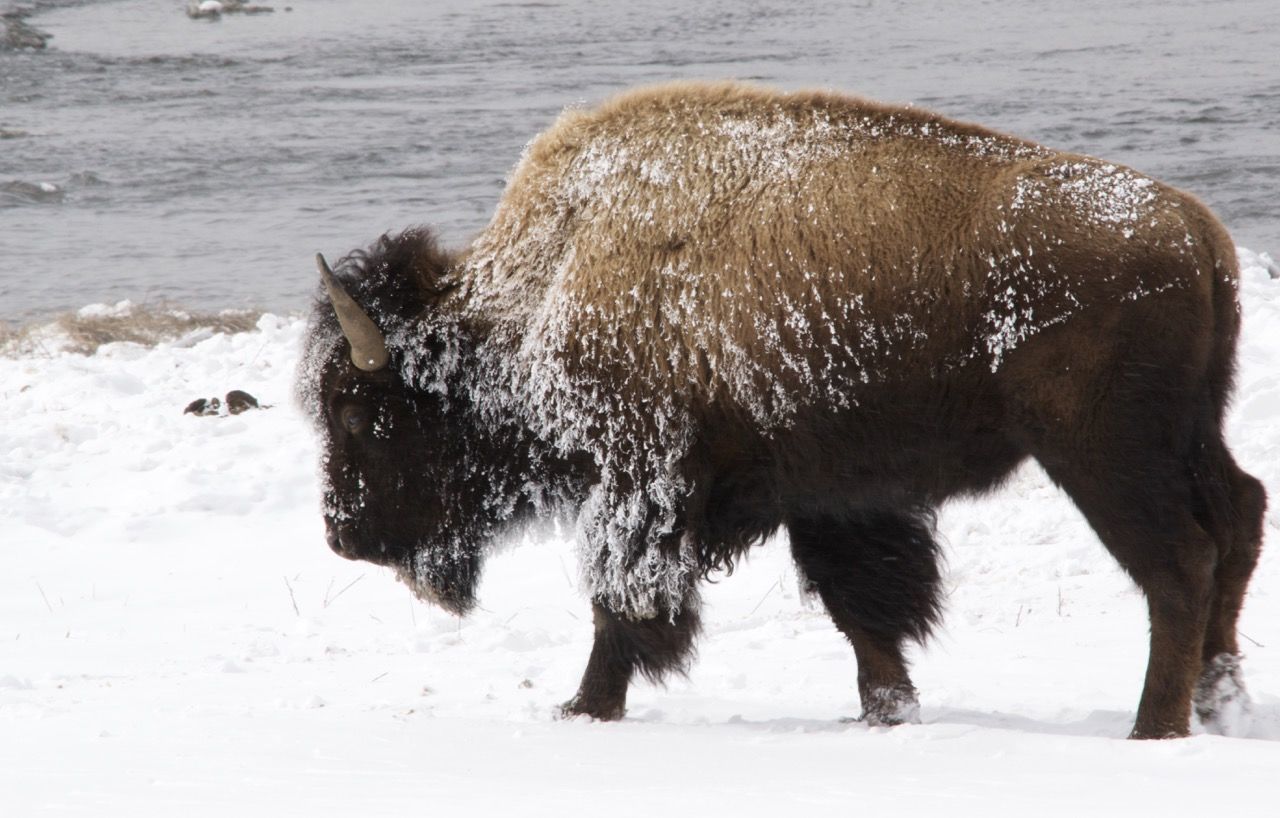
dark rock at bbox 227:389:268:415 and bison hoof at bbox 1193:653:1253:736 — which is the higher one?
bison hoof at bbox 1193:653:1253:736

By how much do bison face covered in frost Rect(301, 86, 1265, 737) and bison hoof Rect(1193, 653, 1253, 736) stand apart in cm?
1

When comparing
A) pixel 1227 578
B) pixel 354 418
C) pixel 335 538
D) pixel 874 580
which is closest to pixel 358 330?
pixel 354 418

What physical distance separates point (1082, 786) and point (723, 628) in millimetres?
2512

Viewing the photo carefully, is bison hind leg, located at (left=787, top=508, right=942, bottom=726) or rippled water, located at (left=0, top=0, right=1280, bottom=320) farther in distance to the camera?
rippled water, located at (left=0, top=0, right=1280, bottom=320)

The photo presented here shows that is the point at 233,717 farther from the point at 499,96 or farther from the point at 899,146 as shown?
the point at 499,96

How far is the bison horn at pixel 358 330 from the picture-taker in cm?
387

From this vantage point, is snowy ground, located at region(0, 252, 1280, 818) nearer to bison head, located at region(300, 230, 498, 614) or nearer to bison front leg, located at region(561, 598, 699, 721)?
bison front leg, located at region(561, 598, 699, 721)

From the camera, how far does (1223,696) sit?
12.0ft

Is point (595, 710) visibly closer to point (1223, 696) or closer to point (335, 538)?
point (335, 538)

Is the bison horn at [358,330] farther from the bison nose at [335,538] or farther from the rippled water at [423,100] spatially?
the rippled water at [423,100]

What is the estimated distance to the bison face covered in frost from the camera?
3346mm

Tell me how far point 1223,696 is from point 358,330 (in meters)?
2.42

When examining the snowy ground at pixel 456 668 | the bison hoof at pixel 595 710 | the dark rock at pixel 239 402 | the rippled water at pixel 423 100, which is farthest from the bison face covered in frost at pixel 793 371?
the rippled water at pixel 423 100

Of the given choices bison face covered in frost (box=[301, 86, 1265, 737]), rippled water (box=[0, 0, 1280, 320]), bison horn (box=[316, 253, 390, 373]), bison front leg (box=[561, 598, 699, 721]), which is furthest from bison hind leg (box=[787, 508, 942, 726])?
rippled water (box=[0, 0, 1280, 320])
